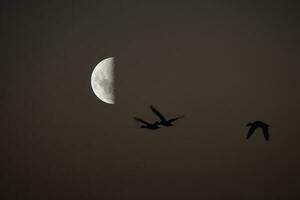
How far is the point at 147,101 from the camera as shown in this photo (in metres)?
2.09

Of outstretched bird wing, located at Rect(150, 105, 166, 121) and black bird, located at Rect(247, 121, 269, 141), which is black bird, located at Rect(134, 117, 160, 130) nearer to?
outstretched bird wing, located at Rect(150, 105, 166, 121)

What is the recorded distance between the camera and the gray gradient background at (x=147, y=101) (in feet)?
6.64

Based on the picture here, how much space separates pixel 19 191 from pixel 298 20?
2546mm

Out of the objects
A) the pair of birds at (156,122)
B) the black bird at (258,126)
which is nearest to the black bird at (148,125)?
the pair of birds at (156,122)

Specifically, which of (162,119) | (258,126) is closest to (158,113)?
(162,119)

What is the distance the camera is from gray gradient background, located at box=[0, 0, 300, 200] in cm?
202

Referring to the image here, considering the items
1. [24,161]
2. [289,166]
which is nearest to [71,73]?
[24,161]

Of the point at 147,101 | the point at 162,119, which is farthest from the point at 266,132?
the point at 147,101

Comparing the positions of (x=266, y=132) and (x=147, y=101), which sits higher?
(x=147, y=101)

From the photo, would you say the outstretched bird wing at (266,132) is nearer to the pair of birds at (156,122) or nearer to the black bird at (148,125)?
the pair of birds at (156,122)

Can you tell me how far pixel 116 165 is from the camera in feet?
6.66

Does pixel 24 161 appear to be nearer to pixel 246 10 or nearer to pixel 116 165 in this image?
pixel 116 165

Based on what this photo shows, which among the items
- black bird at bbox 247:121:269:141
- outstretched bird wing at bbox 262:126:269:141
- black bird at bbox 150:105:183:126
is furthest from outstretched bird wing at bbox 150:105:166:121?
outstretched bird wing at bbox 262:126:269:141

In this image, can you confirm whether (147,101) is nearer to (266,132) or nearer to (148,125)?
(148,125)
